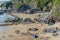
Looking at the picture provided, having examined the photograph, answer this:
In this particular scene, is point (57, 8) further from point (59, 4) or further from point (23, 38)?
point (23, 38)

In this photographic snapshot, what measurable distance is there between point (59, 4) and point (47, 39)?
50.6 feet

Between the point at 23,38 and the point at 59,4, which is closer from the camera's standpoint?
the point at 23,38

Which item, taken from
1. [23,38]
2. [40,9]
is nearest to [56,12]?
[23,38]

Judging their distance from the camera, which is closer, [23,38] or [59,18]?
[23,38]

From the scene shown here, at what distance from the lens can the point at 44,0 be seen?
225 feet

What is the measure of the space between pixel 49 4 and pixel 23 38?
132 ft

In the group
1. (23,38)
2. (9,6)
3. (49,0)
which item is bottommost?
(9,6)

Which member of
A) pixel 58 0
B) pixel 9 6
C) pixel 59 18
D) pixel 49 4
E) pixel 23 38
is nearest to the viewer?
pixel 23 38

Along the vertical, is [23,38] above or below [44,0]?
above

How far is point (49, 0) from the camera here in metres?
68.4

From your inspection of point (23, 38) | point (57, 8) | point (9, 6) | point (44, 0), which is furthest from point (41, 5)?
point (23, 38)

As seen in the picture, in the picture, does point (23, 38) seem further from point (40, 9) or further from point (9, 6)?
point (9, 6)

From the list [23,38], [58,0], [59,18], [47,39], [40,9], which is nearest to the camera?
[47,39]

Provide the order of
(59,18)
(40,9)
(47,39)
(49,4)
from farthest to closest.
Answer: (40,9) < (49,4) < (59,18) < (47,39)
